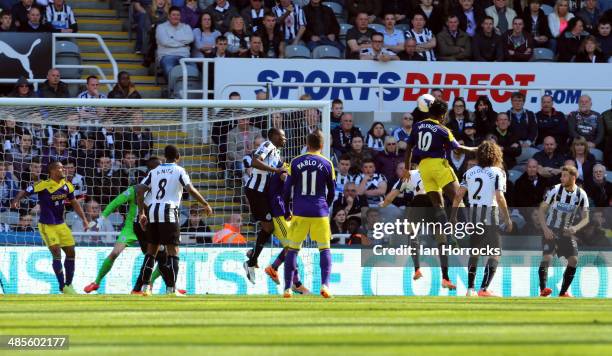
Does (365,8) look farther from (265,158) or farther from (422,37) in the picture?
(265,158)

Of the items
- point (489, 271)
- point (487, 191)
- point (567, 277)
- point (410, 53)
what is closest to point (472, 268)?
point (489, 271)

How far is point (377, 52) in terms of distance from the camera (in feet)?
79.4

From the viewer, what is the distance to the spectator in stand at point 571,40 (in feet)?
84.6

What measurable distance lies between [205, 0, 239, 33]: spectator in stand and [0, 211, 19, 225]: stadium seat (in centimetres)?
585

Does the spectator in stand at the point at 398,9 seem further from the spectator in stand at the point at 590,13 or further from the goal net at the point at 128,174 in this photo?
the goal net at the point at 128,174

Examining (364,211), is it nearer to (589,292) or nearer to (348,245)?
(348,245)

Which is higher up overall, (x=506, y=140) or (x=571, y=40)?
(x=571, y=40)

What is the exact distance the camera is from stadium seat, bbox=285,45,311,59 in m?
24.4

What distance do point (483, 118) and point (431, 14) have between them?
3.11 meters

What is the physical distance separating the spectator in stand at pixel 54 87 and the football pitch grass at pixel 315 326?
783 cm

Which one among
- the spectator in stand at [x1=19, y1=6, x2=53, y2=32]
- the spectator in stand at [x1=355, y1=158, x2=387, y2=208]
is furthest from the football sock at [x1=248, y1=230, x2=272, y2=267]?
the spectator in stand at [x1=19, y1=6, x2=53, y2=32]

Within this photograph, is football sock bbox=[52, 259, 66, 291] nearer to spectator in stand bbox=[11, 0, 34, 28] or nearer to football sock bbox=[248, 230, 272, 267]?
football sock bbox=[248, 230, 272, 267]

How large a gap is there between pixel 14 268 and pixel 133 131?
2.77 metres

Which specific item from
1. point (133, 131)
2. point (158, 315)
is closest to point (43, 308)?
point (158, 315)
